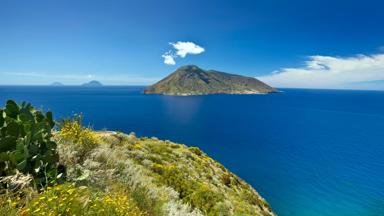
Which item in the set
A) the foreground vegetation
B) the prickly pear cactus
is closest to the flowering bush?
the foreground vegetation

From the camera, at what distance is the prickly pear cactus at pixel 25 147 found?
5.40 m

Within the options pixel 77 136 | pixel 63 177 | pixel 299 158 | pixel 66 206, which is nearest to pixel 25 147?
pixel 63 177

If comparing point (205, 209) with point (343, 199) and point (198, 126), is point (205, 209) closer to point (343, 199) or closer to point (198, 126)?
point (343, 199)

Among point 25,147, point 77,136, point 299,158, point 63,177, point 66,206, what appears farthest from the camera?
point 299,158

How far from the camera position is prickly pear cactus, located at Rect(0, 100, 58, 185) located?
17.7ft

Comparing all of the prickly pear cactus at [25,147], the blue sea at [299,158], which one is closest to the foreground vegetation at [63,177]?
the prickly pear cactus at [25,147]

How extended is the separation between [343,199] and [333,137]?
47659 millimetres

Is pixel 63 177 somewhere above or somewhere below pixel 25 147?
below

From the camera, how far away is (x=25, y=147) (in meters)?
5.47

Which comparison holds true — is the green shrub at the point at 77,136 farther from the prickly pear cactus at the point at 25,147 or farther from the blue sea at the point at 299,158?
the prickly pear cactus at the point at 25,147

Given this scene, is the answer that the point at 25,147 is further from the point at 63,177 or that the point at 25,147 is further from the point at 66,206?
the point at 66,206

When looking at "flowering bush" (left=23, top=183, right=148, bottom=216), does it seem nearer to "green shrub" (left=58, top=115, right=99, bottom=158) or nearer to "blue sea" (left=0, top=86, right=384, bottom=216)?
"green shrub" (left=58, top=115, right=99, bottom=158)

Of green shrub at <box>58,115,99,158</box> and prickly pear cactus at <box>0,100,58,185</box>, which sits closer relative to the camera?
prickly pear cactus at <box>0,100,58,185</box>

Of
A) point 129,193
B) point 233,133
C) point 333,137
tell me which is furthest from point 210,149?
point 129,193
